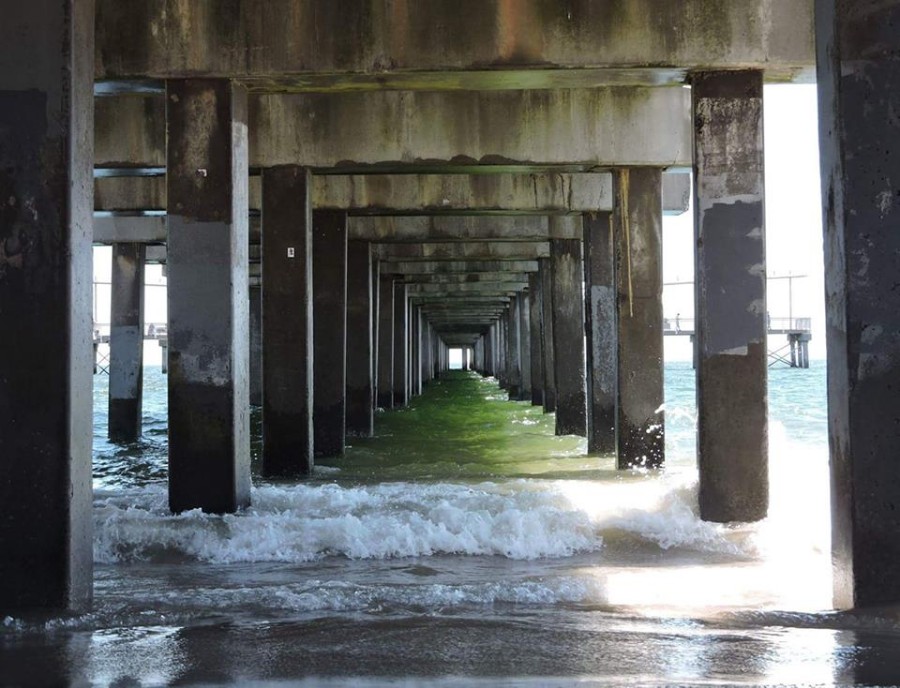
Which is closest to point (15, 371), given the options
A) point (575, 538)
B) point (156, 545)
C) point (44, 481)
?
point (44, 481)

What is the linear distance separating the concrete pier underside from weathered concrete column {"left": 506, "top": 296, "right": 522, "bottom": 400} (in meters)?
13.3

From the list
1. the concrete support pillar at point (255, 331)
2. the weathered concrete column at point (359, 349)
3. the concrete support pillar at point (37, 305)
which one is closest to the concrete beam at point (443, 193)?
the weathered concrete column at point (359, 349)

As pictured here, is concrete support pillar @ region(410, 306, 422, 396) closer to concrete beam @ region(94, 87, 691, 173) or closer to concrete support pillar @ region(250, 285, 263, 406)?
concrete support pillar @ region(250, 285, 263, 406)

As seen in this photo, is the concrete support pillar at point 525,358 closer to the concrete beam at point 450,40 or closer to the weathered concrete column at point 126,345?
the weathered concrete column at point 126,345

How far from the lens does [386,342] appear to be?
27.8 metres

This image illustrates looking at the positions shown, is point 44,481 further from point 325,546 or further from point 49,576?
point 325,546

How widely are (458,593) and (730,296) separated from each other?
15.1ft

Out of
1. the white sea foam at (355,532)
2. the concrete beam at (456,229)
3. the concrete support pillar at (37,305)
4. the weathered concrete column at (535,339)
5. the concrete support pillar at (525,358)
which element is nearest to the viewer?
Result: the concrete support pillar at (37,305)

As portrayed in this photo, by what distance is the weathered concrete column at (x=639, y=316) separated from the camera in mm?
13227

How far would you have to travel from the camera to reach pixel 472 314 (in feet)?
161

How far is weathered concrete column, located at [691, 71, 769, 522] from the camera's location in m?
9.31

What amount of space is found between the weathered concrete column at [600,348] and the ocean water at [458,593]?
2.92 metres

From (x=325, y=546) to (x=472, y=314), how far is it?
41219 mm

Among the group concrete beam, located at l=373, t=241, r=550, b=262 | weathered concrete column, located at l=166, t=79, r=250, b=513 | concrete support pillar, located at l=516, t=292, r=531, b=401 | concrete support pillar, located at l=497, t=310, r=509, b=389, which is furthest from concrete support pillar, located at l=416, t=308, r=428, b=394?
weathered concrete column, located at l=166, t=79, r=250, b=513
